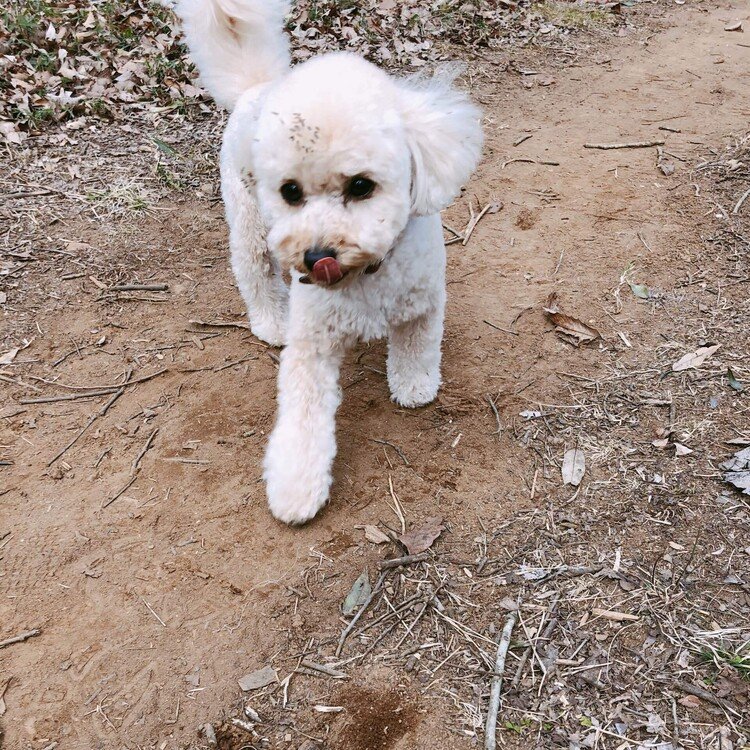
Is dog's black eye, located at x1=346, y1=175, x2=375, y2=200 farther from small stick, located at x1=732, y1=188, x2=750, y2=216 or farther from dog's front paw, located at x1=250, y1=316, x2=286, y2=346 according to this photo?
small stick, located at x1=732, y1=188, x2=750, y2=216

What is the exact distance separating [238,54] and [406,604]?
2.37 meters

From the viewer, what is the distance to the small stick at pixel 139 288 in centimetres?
361

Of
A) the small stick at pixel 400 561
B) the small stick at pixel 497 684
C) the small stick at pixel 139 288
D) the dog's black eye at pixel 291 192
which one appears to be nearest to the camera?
the small stick at pixel 497 684

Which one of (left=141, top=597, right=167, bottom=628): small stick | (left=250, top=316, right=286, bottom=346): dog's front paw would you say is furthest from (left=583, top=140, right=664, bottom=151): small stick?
(left=141, top=597, right=167, bottom=628): small stick

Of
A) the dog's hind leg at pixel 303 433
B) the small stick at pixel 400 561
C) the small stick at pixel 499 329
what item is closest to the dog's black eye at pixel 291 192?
the dog's hind leg at pixel 303 433

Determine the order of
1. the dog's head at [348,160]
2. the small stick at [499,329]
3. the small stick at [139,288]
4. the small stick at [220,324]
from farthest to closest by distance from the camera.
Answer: the small stick at [139,288], the small stick at [220,324], the small stick at [499,329], the dog's head at [348,160]

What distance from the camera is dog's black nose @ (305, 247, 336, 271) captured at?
6.64ft

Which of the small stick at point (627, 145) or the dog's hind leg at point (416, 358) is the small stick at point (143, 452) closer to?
the dog's hind leg at point (416, 358)

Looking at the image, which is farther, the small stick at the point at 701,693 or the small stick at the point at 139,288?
the small stick at the point at 139,288

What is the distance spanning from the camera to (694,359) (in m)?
2.86

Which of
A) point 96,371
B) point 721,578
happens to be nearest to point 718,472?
point 721,578

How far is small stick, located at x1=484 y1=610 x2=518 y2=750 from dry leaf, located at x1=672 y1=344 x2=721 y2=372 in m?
1.42

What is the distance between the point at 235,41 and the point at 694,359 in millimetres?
2423

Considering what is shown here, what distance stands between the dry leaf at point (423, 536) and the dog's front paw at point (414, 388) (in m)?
0.63
